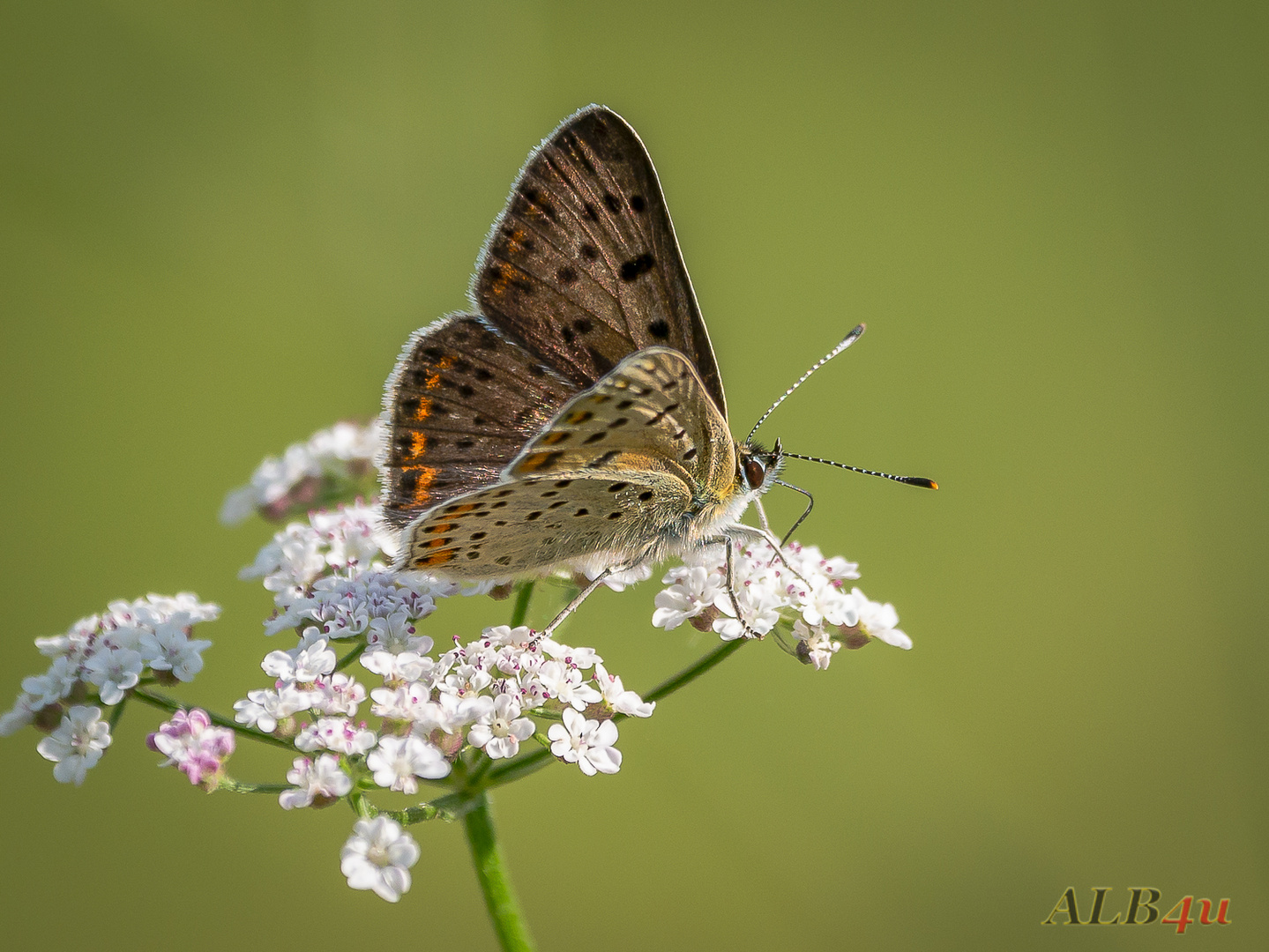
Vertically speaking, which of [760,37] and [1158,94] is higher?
[760,37]

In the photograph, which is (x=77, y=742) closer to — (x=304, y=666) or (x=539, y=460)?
(x=304, y=666)

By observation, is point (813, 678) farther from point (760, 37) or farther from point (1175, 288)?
point (760, 37)

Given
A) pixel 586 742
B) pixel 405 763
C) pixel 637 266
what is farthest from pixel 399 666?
pixel 637 266

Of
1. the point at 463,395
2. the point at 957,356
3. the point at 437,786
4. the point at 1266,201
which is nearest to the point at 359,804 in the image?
the point at 437,786

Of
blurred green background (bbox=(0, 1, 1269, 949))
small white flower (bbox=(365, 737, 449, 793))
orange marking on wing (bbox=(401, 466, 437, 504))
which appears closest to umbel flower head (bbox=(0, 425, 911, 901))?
small white flower (bbox=(365, 737, 449, 793))

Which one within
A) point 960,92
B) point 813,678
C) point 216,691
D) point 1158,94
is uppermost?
point 960,92

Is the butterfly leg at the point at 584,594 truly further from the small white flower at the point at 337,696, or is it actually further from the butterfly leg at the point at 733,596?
the small white flower at the point at 337,696
